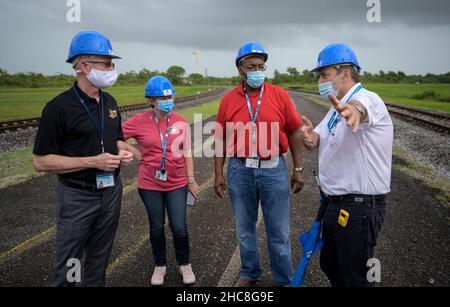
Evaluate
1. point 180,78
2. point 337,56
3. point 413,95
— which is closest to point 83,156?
point 337,56

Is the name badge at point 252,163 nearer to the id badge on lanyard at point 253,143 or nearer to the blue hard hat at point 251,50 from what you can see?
the id badge on lanyard at point 253,143

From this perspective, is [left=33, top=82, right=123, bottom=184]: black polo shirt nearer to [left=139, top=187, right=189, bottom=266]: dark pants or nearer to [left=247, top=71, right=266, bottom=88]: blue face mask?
[left=139, top=187, right=189, bottom=266]: dark pants

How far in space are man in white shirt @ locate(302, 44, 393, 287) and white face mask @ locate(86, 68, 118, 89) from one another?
72.5 inches

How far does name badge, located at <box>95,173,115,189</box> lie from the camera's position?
9.05 feet

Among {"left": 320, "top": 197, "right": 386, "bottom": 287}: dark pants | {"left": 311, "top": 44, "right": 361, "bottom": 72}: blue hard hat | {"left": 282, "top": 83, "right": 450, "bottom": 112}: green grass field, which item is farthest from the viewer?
{"left": 282, "top": 83, "right": 450, "bottom": 112}: green grass field

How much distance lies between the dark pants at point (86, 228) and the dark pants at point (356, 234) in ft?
6.74

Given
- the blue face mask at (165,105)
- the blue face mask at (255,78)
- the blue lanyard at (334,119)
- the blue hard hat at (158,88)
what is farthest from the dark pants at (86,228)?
the blue lanyard at (334,119)

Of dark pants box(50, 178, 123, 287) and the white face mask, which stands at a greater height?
the white face mask

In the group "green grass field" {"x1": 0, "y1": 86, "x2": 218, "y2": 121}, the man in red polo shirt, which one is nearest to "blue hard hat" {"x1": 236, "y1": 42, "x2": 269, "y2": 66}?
the man in red polo shirt

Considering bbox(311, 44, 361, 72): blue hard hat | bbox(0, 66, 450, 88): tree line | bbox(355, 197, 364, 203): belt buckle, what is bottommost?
bbox(355, 197, 364, 203): belt buckle

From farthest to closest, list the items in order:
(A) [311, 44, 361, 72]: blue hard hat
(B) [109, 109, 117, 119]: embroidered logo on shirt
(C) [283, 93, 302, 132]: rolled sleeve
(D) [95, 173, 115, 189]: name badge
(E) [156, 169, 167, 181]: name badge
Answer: (E) [156, 169, 167, 181]: name badge < (C) [283, 93, 302, 132]: rolled sleeve < (B) [109, 109, 117, 119]: embroidered logo on shirt < (D) [95, 173, 115, 189]: name badge < (A) [311, 44, 361, 72]: blue hard hat

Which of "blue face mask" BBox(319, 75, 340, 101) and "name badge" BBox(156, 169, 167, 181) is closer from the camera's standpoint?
"blue face mask" BBox(319, 75, 340, 101)
